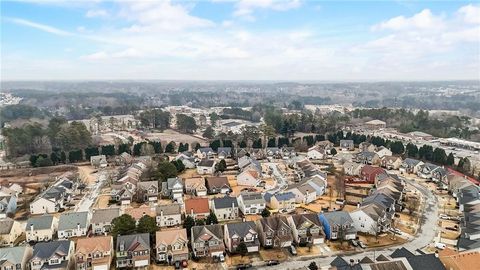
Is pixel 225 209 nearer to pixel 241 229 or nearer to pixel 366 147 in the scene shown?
pixel 241 229

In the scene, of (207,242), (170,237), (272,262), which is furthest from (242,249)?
(170,237)

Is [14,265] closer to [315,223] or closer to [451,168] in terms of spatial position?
[315,223]

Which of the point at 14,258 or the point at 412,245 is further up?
the point at 14,258

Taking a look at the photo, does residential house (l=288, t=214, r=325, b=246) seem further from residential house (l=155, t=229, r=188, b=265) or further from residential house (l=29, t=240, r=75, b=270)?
residential house (l=29, t=240, r=75, b=270)

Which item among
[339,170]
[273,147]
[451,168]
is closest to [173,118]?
[273,147]

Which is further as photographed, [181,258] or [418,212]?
[418,212]

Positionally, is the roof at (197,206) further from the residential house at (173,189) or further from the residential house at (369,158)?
the residential house at (369,158)
